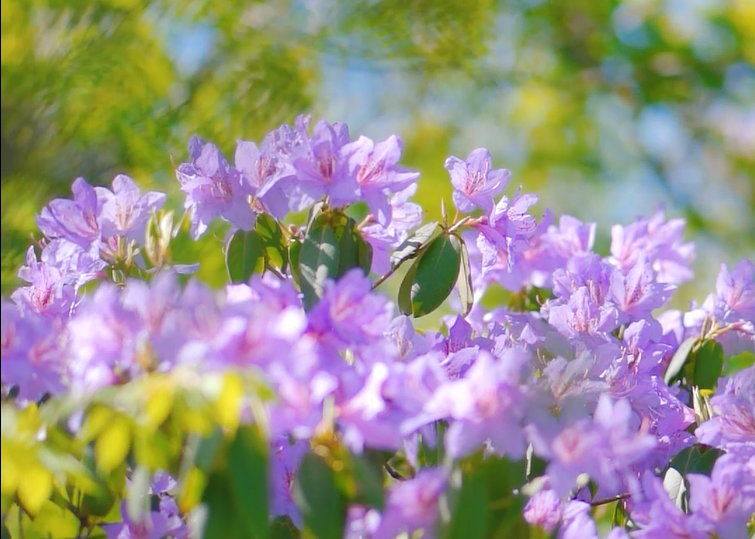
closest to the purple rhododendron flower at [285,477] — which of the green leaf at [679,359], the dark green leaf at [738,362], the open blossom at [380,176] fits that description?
the open blossom at [380,176]

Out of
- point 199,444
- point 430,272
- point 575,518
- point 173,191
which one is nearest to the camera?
point 199,444

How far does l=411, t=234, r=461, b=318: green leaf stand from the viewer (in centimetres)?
82

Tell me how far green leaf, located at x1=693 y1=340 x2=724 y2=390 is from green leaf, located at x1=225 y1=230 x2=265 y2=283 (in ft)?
1.59

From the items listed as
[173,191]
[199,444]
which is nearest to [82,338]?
[199,444]

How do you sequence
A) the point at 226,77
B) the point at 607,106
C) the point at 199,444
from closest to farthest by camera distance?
1. the point at 199,444
2. the point at 226,77
3. the point at 607,106

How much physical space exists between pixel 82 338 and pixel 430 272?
1.15ft

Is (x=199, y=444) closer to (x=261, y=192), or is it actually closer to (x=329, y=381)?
(x=329, y=381)

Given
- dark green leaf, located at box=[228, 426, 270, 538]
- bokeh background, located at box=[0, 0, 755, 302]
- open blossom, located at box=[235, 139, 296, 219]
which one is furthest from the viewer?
bokeh background, located at box=[0, 0, 755, 302]

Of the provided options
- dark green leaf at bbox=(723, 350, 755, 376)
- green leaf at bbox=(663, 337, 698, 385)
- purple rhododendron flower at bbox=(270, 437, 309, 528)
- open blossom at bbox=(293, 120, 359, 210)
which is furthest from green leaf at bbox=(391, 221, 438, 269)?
dark green leaf at bbox=(723, 350, 755, 376)

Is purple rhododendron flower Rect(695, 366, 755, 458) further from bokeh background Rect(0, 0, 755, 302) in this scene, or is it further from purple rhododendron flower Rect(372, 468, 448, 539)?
bokeh background Rect(0, 0, 755, 302)

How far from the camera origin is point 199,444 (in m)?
0.54

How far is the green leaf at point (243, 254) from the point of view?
2.63 feet

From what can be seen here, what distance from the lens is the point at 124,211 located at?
0.84 metres

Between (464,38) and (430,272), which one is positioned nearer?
(430,272)
